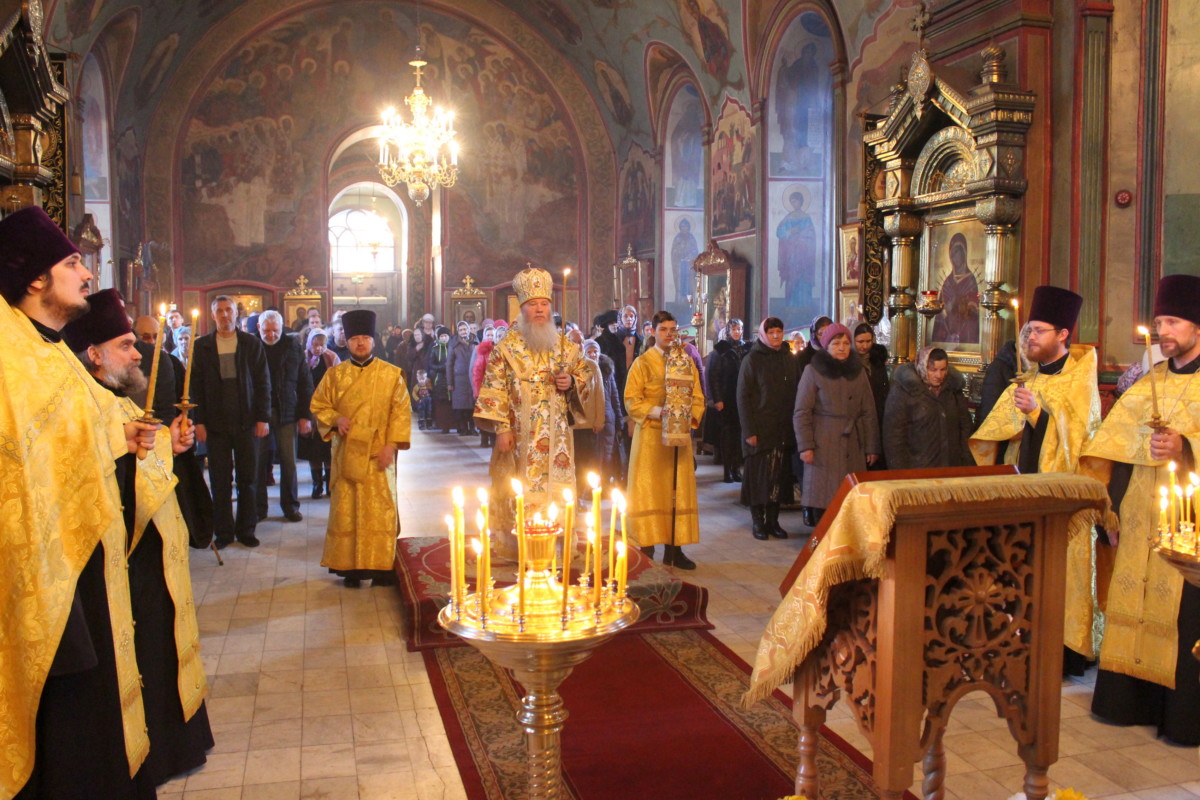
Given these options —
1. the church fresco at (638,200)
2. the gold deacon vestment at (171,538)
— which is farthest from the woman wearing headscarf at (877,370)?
the church fresco at (638,200)

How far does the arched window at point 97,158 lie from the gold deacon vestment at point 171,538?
1270 centimetres

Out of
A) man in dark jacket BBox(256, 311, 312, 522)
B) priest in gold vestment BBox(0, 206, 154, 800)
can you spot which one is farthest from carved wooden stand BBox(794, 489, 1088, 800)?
man in dark jacket BBox(256, 311, 312, 522)

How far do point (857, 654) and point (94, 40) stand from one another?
14.6m

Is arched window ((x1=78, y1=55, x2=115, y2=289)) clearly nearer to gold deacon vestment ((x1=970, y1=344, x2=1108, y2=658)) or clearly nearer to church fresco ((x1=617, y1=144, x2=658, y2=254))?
church fresco ((x1=617, y1=144, x2=658, y2=254))

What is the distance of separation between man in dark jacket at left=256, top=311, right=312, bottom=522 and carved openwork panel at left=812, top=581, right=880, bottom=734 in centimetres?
589

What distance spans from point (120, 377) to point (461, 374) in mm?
10940

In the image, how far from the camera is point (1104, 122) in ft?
24.3

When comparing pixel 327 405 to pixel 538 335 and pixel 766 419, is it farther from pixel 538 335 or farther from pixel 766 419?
pixel 766 419

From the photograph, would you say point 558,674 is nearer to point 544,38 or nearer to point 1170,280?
point 1170,280

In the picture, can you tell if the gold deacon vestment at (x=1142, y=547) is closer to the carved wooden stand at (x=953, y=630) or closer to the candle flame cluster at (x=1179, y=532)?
the candle flame cluster at (x=1179, y=532)

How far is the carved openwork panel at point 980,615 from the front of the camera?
261 centimetres

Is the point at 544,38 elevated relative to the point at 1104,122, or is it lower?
elevated

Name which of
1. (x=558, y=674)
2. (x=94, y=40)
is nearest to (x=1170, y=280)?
(x=558, y=674)

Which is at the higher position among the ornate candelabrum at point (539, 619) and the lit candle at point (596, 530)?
the lit candle at point (596, 530)
